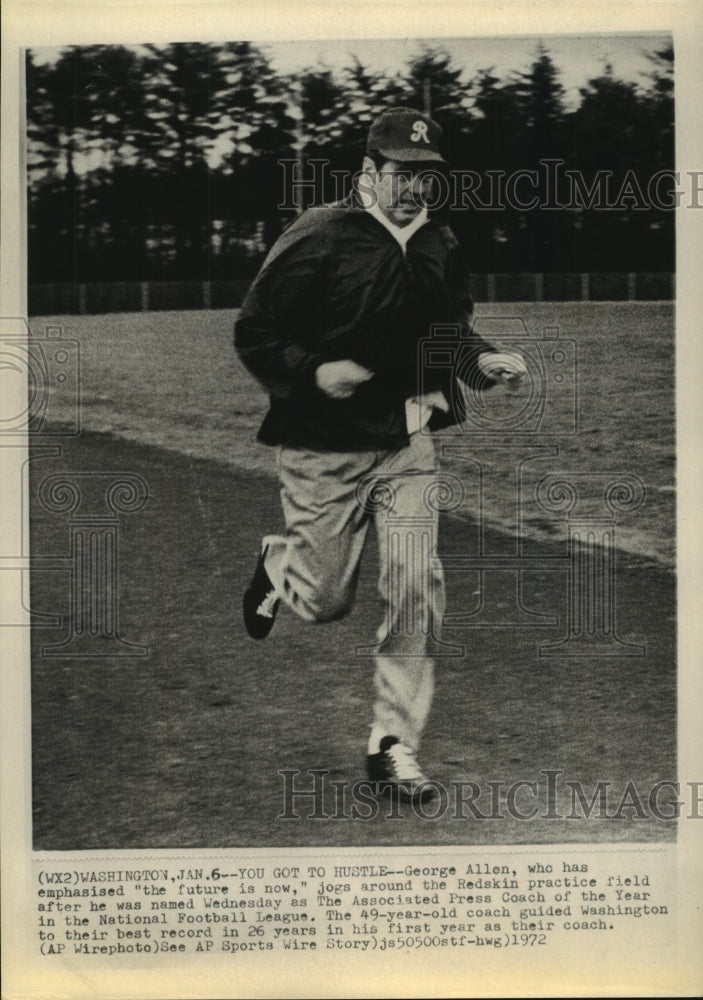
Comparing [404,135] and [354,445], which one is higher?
[404,135]

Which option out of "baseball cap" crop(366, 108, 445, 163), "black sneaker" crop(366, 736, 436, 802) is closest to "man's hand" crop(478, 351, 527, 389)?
"baseball cap" crop(366, 108, 445, 163)

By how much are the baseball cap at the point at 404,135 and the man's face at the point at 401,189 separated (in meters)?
0.03

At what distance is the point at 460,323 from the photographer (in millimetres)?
2795

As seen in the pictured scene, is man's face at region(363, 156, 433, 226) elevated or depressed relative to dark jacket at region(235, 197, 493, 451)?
elevated

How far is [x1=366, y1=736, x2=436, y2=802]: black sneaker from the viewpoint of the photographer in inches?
110

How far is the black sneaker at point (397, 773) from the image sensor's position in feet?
9.13

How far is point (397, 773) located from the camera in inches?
110

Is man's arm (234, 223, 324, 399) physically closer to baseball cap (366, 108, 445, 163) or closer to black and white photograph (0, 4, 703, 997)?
black and white photograph (0, 4, 703, 997)

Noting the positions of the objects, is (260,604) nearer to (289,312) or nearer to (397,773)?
(397,773)

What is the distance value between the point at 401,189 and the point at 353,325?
0.33 m

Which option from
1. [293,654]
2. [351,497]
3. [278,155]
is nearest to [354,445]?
[351,497]

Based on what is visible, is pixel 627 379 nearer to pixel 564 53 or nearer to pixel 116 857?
pixel 564 53

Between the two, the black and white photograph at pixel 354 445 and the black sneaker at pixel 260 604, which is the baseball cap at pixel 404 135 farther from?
the black sneaker at pixel 260 604

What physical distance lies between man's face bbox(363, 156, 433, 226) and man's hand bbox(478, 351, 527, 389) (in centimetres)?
36
